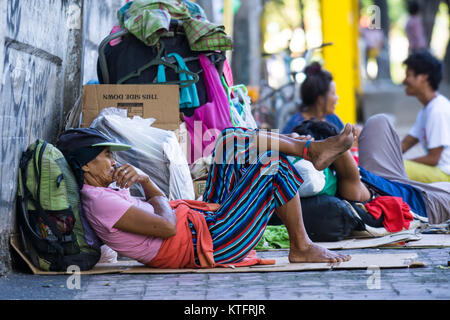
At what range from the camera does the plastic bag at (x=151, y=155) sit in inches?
191

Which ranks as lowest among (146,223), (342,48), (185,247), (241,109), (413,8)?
(185,247)

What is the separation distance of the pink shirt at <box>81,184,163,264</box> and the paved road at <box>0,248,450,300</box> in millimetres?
143

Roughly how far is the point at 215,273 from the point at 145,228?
0.47 m

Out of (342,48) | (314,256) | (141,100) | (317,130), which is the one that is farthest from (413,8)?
(314,256)

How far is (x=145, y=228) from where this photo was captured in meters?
3.76

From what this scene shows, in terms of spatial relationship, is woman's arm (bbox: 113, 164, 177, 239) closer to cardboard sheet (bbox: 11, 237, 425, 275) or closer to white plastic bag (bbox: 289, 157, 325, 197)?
cardboard sheet (bbox: 11, 237, 425, 275)

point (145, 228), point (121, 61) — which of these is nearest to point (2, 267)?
point (145, 228)

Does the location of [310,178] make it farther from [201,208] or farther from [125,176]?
[125,176]

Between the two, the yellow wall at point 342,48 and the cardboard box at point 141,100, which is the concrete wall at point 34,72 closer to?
the cardboard box at point 141,100

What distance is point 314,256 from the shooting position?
4105 millimetres

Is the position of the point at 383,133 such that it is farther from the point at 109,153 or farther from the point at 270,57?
the point at 270,57

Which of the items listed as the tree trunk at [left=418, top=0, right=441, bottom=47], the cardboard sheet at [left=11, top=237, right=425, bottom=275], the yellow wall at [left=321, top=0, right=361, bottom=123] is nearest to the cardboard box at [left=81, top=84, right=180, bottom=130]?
the cardboard sheet at [left=11, top=237, right=425, bottom=275]

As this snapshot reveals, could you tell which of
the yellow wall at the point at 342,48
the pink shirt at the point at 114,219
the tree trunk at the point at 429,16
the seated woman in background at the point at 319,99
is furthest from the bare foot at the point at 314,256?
the tree trunk at the point at 429,16

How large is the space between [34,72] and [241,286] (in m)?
2.00
